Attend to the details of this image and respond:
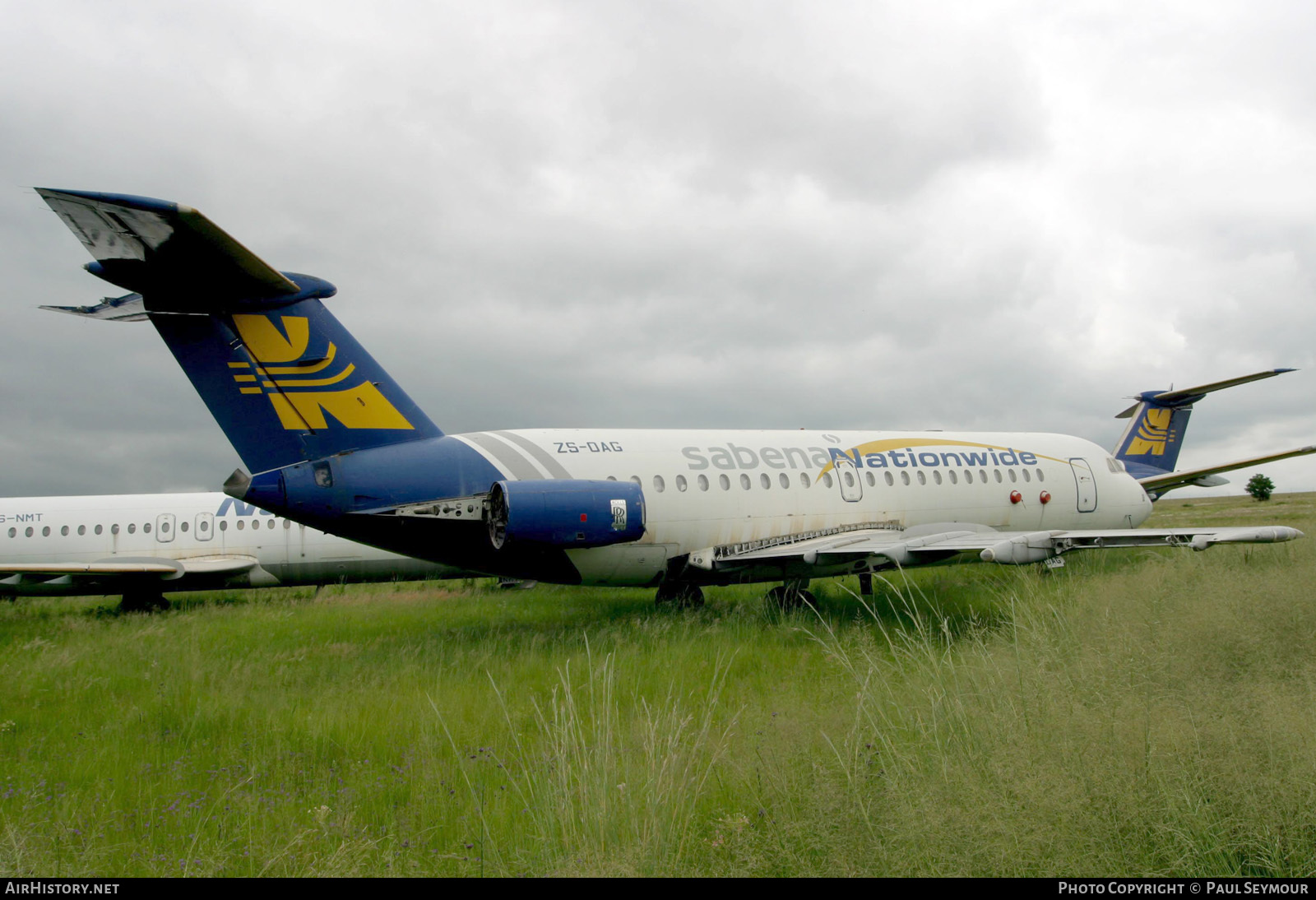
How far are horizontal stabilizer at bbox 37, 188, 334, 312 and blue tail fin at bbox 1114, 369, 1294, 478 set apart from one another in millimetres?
21975

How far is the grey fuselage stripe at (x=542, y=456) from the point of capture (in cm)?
1042

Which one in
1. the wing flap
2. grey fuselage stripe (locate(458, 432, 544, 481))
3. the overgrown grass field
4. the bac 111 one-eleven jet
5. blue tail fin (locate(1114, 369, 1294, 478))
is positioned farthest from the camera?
blue tail fin (locate(1114, 369, 1294, 478))

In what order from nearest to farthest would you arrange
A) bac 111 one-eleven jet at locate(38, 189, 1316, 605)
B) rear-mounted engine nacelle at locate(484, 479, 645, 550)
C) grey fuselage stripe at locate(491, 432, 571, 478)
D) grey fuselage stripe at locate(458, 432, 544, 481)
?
bac 111 one-eleven jet at locate(38, 189, 1316, 605) < rear-mounted engine nacelle at locate(484, 479, 645, 550) < grey fuselage stripe at locate(458, 432, 544, 481) < grey fuselage stripe at locate(491, 432, 571, 478)

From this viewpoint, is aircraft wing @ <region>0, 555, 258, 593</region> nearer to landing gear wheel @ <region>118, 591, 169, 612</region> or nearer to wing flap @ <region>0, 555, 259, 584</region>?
wing flap @ <region>0, 555, 259, 584</region>

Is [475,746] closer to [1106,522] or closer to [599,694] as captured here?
[599,694]

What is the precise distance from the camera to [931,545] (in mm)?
10555

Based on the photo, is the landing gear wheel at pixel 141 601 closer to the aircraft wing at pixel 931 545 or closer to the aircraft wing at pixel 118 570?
the aircraft wing at pixel 118 570

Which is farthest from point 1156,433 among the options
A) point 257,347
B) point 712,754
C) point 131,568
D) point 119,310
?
point 131,568

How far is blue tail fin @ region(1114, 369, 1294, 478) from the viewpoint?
69.1ft

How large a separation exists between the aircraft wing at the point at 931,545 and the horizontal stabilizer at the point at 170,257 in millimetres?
6882

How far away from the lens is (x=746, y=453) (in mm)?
12117

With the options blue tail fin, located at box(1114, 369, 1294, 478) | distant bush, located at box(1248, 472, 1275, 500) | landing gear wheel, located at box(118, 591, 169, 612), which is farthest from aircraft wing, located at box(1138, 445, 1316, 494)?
distant bush, located at box(1248, 472, 1275, 500)

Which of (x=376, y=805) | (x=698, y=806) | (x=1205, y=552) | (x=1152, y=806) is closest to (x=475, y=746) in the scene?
(x=376, y=805)

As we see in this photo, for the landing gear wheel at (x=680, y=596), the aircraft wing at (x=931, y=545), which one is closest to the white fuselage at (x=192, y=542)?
the landing gear wheel at (x=680, y=596)
